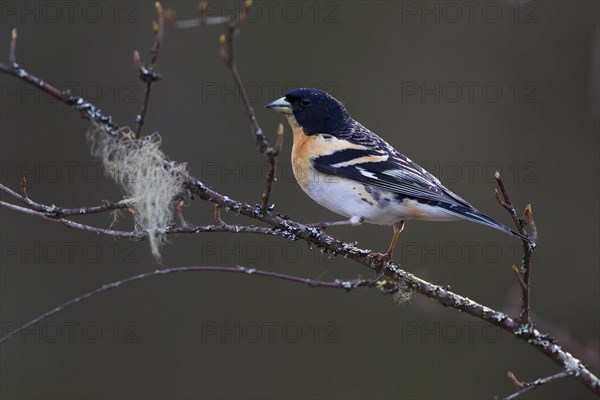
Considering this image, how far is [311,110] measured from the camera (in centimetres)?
421

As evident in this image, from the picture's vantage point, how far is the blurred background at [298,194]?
604 cm

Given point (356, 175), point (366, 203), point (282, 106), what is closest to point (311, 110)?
point (282, 106)

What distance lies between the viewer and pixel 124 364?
6012 mm

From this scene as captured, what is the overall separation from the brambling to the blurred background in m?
1.67

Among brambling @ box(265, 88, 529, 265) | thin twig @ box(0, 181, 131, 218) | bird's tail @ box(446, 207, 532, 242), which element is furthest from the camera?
brambling @ box(265, 88, 529, 265)

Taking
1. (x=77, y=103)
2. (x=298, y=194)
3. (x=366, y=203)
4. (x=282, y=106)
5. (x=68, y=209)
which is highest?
(x=77, y=103)

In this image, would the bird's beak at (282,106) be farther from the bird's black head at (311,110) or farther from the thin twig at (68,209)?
the thin twig at (68,209)

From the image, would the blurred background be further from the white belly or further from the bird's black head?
the white belly

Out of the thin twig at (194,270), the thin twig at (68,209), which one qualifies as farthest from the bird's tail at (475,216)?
the thin twig at (68,209)

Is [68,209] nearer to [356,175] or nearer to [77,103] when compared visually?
[77,103]

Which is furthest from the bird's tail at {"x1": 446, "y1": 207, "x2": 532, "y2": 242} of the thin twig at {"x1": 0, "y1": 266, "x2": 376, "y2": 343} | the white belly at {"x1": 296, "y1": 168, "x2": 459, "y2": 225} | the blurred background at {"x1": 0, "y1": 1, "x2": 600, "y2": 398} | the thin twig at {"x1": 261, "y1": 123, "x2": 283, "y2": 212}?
the blurred background at {"x1": 0, "y1": 1, "x2": 600, "y2": 398}

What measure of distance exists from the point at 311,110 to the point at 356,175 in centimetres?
60

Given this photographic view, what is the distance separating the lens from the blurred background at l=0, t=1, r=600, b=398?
238 inches

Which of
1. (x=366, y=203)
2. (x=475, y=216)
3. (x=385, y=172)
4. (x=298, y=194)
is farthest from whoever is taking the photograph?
(x=298, y=194)
